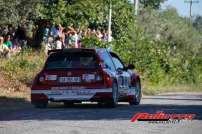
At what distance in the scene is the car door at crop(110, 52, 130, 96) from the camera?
68.1 ft

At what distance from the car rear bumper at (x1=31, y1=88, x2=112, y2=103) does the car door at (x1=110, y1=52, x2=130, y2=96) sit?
1143 mm

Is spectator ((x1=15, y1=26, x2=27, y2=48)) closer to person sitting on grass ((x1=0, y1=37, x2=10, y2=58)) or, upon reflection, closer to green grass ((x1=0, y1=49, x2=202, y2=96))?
green grass ((x1=0, y1=49, x2=202, y2=96))

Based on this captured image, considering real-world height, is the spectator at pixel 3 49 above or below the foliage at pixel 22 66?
above

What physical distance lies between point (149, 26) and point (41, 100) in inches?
1973

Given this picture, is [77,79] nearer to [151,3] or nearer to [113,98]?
[113,98]

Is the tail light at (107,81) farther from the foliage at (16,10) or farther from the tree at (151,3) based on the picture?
the tree at (151,3)

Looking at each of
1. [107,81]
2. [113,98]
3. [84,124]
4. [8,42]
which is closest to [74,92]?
[107,81]

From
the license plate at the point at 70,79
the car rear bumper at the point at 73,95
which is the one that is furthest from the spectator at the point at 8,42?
the license plate at the point at 70,79

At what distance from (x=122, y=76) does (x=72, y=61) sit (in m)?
1.65

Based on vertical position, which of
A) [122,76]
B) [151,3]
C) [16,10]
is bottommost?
[122,76]

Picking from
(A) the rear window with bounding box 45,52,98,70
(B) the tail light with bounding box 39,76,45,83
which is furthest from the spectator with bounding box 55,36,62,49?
(B) the tail light with bounding box 39,76,45,83

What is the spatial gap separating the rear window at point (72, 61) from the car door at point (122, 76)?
94 cm

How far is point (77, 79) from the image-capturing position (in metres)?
19.7

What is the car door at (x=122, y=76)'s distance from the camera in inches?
818
